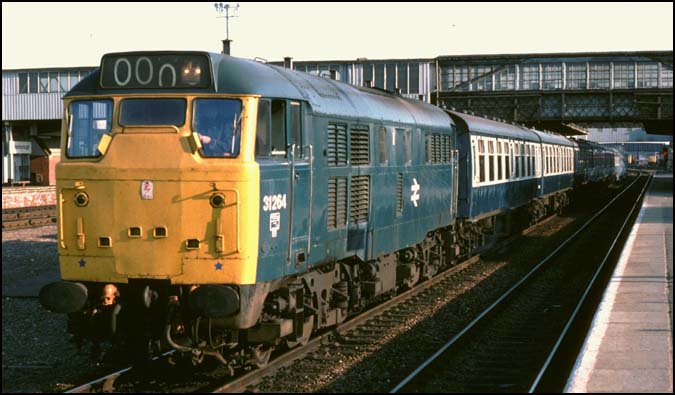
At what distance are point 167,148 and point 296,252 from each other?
2.06 metres

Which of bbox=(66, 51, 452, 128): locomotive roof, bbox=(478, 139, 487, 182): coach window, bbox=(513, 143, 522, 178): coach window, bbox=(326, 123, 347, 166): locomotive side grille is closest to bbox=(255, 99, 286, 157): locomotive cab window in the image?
bbox=(66, 51, 452, 128): locomotive roof

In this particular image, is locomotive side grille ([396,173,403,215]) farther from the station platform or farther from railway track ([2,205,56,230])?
railway track ([2,205,56,230])

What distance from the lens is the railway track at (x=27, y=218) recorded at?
33.0 m

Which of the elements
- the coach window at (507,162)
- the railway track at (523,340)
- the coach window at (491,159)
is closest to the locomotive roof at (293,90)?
the railway track at (523,340)

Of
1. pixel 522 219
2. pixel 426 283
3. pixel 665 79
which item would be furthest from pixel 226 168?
pixel 665 79

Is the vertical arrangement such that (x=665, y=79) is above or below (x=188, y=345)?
above

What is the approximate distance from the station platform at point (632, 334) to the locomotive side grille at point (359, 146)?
3909 millimetres

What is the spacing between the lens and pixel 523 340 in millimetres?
13594

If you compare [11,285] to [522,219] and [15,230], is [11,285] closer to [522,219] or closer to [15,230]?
[15,230]

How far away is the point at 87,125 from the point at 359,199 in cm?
434

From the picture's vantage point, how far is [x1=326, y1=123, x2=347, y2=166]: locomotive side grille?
1181cm

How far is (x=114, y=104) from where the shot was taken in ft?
32.9

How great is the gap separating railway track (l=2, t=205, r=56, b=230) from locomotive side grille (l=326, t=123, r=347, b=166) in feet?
73.4

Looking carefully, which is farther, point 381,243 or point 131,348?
point 381,243
